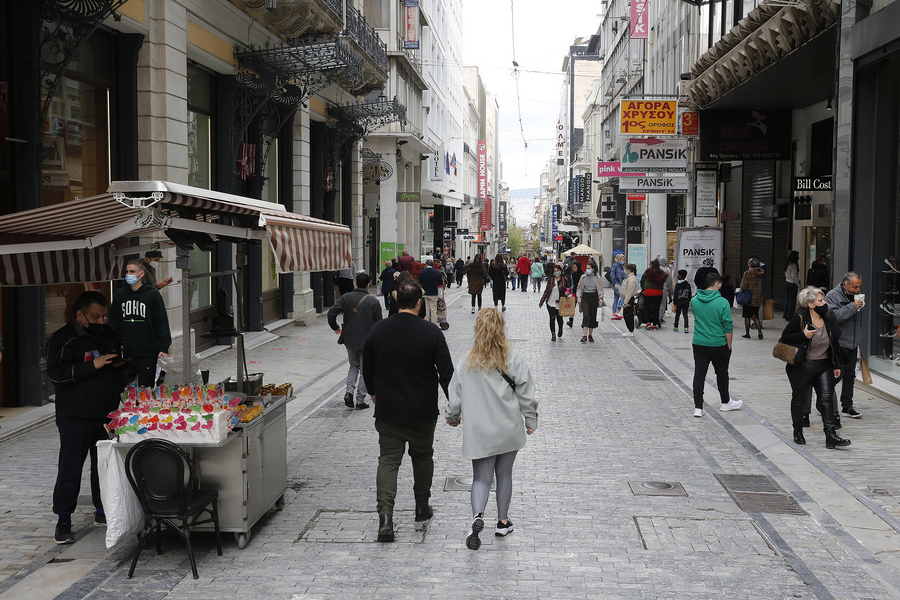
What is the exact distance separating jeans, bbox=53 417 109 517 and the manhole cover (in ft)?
14.7

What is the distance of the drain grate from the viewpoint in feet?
24.3

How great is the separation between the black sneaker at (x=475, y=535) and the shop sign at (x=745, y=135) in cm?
1802

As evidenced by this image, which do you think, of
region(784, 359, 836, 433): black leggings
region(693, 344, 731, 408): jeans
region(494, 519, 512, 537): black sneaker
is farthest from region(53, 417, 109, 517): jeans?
region(693, 344, 731, 408): jeans

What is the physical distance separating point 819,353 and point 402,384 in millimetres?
5133

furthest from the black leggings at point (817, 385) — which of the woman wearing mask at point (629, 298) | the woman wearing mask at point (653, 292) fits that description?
the woman wearing mask at point (653, 292)

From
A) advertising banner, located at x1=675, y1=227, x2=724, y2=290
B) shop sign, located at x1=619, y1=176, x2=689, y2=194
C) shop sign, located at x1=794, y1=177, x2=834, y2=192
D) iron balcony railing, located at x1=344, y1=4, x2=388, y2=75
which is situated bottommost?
advertising banner, located at x1=675, y1=227, x2=724, y2=290

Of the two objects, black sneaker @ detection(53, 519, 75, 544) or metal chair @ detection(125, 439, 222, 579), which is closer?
metal chair @ detection(125, 439, 222, 579)

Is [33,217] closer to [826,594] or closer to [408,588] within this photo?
[408,588]

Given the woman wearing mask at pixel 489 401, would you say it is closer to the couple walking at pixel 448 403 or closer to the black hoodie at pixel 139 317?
the couple walking at pixel 448 403

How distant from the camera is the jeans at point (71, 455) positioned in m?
6.52

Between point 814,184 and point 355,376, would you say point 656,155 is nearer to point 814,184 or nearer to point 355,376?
point 814,184

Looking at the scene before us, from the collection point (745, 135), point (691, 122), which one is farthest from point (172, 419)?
point (745, 135)

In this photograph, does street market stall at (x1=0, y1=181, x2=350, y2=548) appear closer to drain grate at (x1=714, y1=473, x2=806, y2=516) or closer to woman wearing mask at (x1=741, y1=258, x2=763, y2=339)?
drain grate at (x1=714, y1=473, x2=806, y2=516)

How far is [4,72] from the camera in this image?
10.7 m
